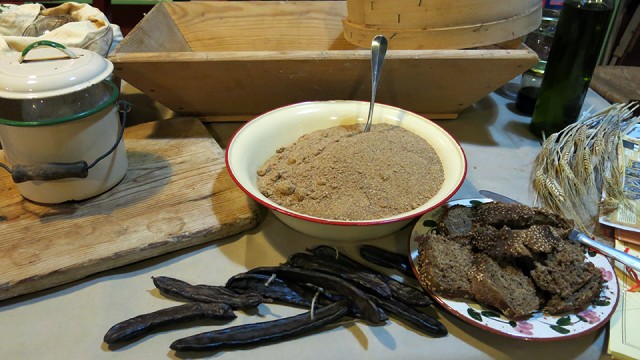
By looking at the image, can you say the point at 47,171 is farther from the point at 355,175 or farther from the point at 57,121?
the point at 355,175

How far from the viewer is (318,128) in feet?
3.22

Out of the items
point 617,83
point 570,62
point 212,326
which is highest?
point 570,62

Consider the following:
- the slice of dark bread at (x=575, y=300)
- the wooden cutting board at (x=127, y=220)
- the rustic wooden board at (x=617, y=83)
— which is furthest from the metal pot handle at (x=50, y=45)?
the rustic wooden board at (x=617, y=83)

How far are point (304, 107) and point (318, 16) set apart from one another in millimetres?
572

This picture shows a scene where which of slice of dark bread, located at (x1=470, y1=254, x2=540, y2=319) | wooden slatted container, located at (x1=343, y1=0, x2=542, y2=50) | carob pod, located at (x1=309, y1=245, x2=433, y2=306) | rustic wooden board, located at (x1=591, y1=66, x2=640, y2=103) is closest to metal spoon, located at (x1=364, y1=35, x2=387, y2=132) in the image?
wooden slatted container, located at (x1=343, y1=0, x2=542, y2=50)

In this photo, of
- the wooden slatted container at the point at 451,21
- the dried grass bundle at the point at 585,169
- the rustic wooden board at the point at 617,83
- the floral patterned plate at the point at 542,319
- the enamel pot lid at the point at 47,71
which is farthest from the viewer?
the rustic wooden board at the point at 617,83

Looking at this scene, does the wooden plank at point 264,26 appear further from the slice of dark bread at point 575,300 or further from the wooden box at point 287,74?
the slice of dark bread at point 575,300

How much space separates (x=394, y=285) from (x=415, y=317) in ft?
0.21

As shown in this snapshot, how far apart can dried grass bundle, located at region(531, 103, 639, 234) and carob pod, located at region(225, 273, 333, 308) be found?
0.52m

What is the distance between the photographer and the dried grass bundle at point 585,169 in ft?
2.84

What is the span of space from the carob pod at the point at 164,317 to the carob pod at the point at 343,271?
0.14 metres

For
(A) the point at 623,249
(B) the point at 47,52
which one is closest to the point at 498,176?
(A) the point at 623,249

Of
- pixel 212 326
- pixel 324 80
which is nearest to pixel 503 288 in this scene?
pixel 212 326

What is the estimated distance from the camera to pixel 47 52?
0.79 meters
